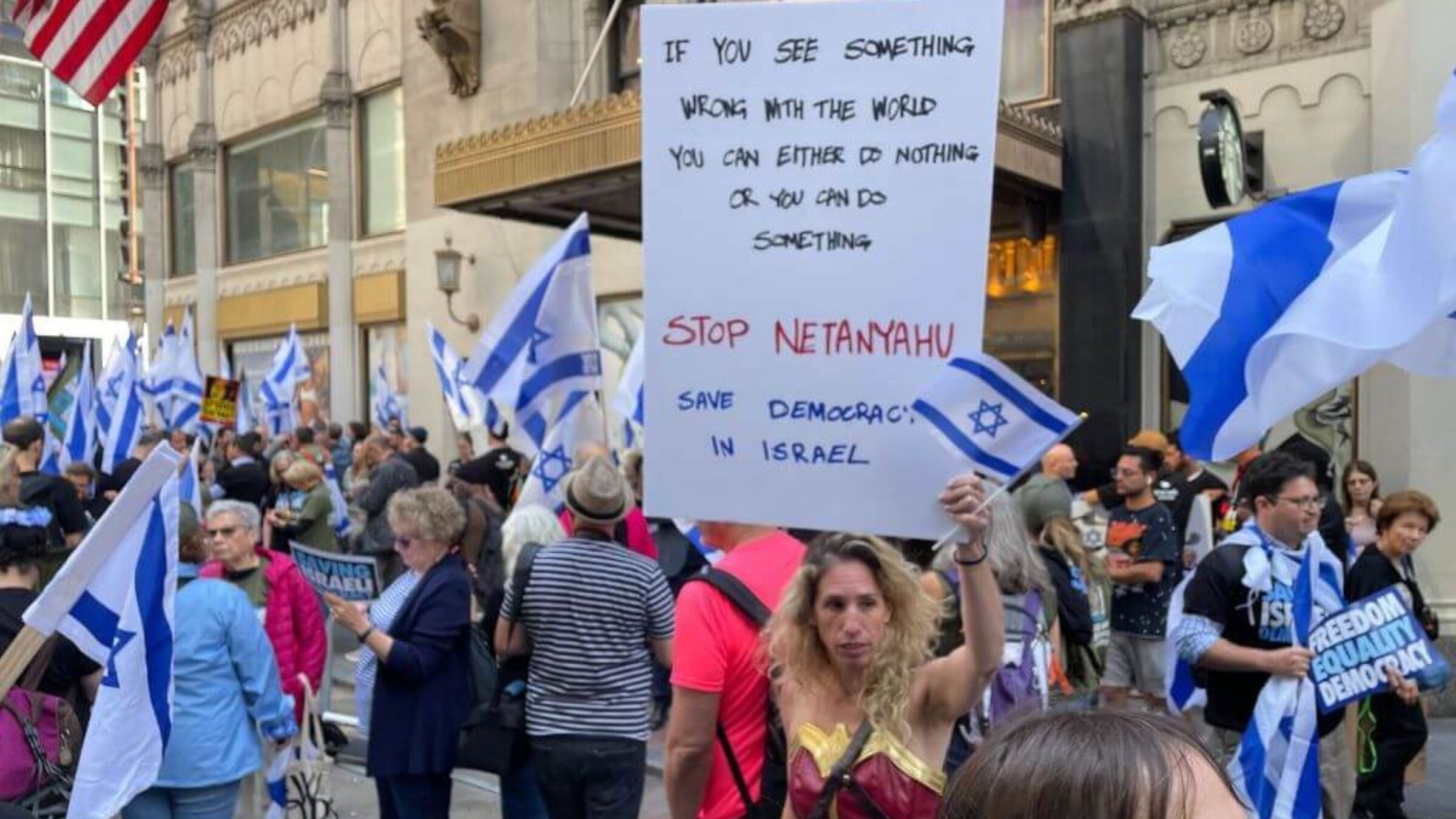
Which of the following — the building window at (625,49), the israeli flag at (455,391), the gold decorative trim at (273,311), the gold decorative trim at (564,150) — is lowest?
the israeli flag at (455,391)

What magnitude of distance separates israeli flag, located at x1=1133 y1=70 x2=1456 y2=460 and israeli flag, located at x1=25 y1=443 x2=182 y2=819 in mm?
2772

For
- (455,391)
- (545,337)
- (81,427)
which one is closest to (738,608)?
(545,337)

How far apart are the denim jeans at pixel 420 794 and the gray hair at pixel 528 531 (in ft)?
3.75

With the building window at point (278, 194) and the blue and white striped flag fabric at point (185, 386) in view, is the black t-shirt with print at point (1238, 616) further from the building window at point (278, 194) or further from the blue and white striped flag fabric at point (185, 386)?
the building window at point (278, 194)

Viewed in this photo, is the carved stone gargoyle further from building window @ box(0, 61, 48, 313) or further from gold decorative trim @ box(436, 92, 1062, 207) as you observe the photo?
building window @ box(0, 61, 48, 313)

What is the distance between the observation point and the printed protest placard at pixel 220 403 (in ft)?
49.0

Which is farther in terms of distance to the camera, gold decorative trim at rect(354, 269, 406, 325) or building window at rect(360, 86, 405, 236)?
building window at rect(360, 86, 405, 236)

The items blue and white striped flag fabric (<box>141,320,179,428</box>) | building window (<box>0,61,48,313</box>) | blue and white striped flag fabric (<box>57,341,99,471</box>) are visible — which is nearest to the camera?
Answer: blue and white striped flag fabric (<box>57,341,99,471</box>)

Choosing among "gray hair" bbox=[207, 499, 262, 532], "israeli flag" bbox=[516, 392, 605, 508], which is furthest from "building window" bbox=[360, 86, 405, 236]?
"gray hair" bbox=[207, 499, 262, 532]

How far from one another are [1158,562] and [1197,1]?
548cm

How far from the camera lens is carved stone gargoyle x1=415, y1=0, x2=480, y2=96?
16.7 metres

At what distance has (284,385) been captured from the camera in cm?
1540

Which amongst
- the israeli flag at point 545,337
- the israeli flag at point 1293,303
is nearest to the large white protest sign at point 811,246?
the israeli flag at point 1293,303

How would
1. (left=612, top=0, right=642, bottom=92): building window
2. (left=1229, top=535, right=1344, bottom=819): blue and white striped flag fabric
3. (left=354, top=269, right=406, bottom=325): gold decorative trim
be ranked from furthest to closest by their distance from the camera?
1. (left=354, top=269, right=406, bottom=325): gold decorative trim
2. (left=612, top=0, right=642, bottom=92): building window
3. (left=1229, top=535, right=1344, bottom=819): blue and white striped flag fabric
